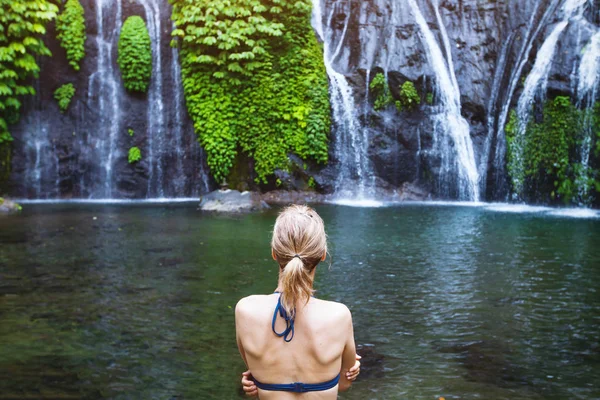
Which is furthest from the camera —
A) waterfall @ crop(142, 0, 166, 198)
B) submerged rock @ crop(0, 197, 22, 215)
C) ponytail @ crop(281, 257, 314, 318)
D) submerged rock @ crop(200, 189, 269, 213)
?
waterfall @ crop(142, 0, 166, 198)

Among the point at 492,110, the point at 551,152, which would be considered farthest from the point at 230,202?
the point at 551,152

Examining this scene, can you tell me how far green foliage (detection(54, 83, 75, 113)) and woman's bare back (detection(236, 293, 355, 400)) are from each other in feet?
59.4

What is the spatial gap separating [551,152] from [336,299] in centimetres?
1187

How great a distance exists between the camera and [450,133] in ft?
60.8

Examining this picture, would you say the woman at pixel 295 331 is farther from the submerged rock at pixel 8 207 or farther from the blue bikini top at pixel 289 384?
the submerged rock at pixel 8 207

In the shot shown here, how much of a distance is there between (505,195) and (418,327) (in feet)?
41.2

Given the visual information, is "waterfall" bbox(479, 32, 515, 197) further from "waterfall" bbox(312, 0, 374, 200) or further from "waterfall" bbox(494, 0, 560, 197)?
"waterfall" bbox(312, 0, 374, 200)

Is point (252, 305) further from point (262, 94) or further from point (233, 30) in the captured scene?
point (262, 94)

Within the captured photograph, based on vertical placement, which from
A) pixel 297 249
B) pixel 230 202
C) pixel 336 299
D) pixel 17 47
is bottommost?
pixel 336 299

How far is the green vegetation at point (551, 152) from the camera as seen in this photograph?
629 inches

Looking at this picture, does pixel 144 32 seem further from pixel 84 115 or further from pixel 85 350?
pixel 85 350

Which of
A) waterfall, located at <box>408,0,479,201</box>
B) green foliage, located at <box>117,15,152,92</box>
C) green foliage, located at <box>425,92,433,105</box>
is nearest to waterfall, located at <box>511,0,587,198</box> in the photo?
waterfall, located at <box>408,0,479,201</box>

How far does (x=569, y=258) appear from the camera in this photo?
8.89 m

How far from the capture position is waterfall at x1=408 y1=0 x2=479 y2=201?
59.5ft
